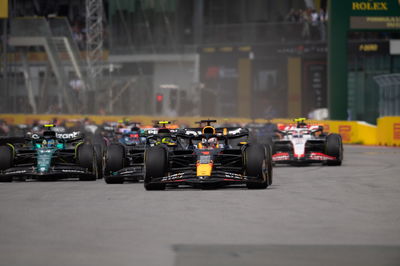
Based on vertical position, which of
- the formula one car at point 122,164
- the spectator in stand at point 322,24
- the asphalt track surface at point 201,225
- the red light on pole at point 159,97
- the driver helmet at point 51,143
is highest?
the spectator in stand at point 322,24

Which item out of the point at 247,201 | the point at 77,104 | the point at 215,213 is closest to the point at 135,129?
the point at 247,201

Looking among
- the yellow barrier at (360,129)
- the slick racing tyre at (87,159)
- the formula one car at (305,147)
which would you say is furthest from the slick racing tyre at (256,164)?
the yellow barrier at (360,129)

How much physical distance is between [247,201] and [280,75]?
4562 centimetres

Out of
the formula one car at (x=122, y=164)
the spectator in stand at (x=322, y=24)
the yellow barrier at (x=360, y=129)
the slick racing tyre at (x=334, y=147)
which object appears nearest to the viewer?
the formula one car at (x=122, y=164)

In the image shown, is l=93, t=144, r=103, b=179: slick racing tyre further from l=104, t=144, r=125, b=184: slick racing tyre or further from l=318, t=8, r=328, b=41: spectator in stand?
l=318, t=8, r=328, b=41: spectator in stand

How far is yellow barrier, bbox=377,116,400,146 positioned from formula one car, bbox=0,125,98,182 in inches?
813

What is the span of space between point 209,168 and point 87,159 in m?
3.87

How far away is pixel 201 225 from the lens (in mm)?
10008

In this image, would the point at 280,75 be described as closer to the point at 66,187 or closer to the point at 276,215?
the point at 66,187

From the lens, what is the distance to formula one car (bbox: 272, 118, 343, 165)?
23.2m

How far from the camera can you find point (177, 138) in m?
17.6

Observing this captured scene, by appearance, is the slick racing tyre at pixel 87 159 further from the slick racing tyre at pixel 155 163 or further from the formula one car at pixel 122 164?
the slick racing tyre at pixel 155 163

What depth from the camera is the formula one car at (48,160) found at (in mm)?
17719

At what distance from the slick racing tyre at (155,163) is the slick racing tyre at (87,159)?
3.26 metres
